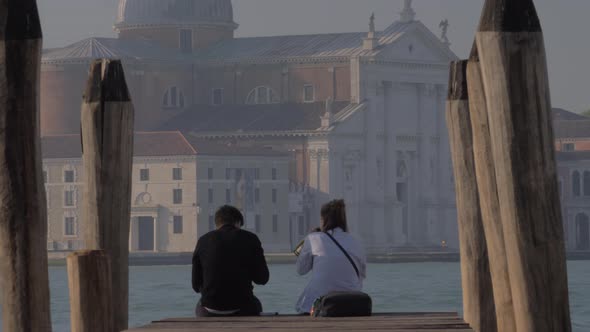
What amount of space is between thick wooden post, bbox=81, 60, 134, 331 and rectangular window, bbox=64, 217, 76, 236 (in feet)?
220

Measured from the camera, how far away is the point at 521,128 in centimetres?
669

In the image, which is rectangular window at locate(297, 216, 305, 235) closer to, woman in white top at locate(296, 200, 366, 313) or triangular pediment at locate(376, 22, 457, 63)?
triangular pediment at locate(376, 22, 457, 63)

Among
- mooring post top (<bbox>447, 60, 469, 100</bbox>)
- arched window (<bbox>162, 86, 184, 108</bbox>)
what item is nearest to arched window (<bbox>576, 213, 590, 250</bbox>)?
arched window (<bbox>162, 86, 184, 108</bbox>)

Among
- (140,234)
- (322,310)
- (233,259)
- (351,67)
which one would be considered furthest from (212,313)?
(351,67)

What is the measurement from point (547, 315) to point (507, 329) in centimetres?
182

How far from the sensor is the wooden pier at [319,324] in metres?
7.25

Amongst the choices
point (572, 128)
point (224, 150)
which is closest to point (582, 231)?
point (572, 128)

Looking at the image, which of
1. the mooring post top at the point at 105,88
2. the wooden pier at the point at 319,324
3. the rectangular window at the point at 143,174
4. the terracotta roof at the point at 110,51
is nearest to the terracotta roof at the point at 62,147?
the rectangular window at the point at 143,174

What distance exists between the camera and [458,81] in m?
10.6

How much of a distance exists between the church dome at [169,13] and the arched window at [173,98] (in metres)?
3.08

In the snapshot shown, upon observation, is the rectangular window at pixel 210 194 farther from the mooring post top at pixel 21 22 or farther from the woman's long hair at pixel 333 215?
the mooring post top at pixel 21 22

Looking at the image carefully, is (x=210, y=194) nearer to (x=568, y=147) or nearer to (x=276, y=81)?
(x=276, y=81)

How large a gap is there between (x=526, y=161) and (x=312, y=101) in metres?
76.9

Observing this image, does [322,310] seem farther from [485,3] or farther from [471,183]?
[471,183]
